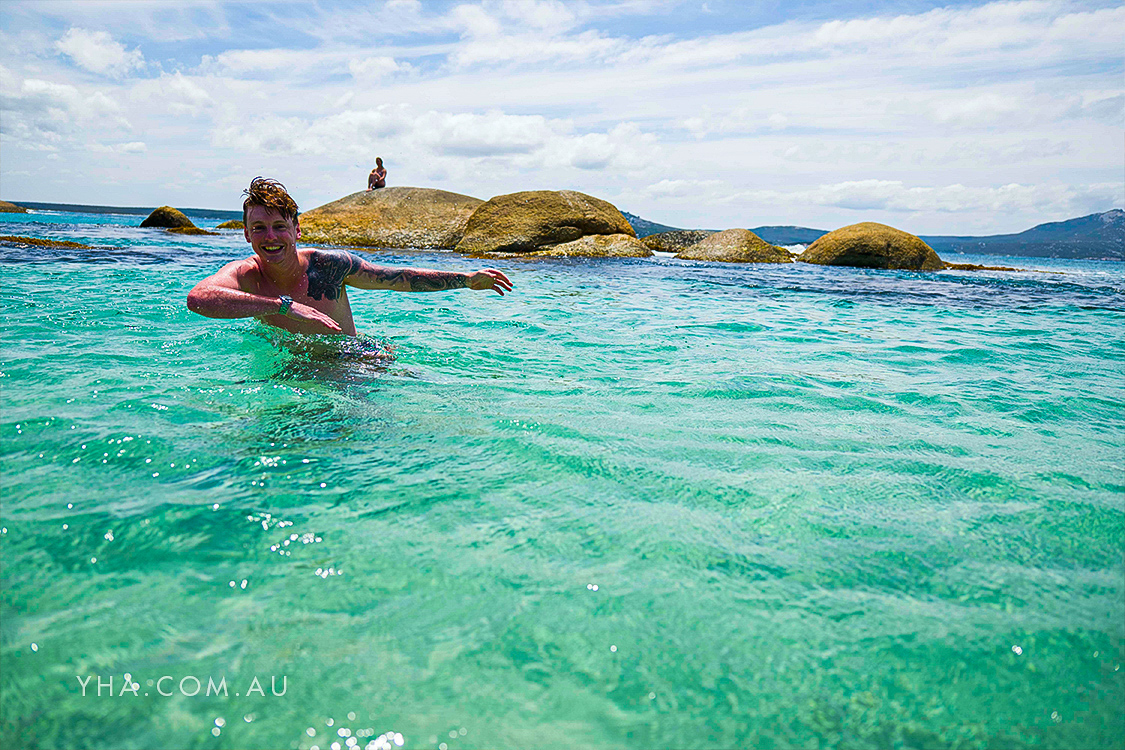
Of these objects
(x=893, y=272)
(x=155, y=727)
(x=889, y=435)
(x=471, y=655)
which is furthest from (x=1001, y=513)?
(x=893, y=272)

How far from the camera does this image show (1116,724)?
4.82ft

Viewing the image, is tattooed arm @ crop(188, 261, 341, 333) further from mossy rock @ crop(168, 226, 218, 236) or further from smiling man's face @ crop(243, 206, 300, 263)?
mossy rock @ crop(168, 226, 218, 236)

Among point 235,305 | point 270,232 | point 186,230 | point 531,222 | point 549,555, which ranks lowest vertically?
point 549,555

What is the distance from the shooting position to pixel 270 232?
3.99 m

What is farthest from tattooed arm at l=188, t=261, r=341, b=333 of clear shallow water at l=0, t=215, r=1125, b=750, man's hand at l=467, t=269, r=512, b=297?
man's hand at l=467, t=269, r=512, b=297

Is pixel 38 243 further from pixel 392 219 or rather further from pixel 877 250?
pixel 877 250

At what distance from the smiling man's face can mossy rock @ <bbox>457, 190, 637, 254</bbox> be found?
49.5ft

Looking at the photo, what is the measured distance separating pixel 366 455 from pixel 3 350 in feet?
11.5

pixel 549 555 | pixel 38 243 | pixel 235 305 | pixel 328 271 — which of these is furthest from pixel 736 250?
pixel 549 555

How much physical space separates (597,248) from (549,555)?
1790 cm

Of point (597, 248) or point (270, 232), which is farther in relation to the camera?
point (597, 248)

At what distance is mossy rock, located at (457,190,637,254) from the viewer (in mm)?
19344

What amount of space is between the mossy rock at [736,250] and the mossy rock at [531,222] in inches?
124

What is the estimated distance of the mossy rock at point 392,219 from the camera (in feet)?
68.1
